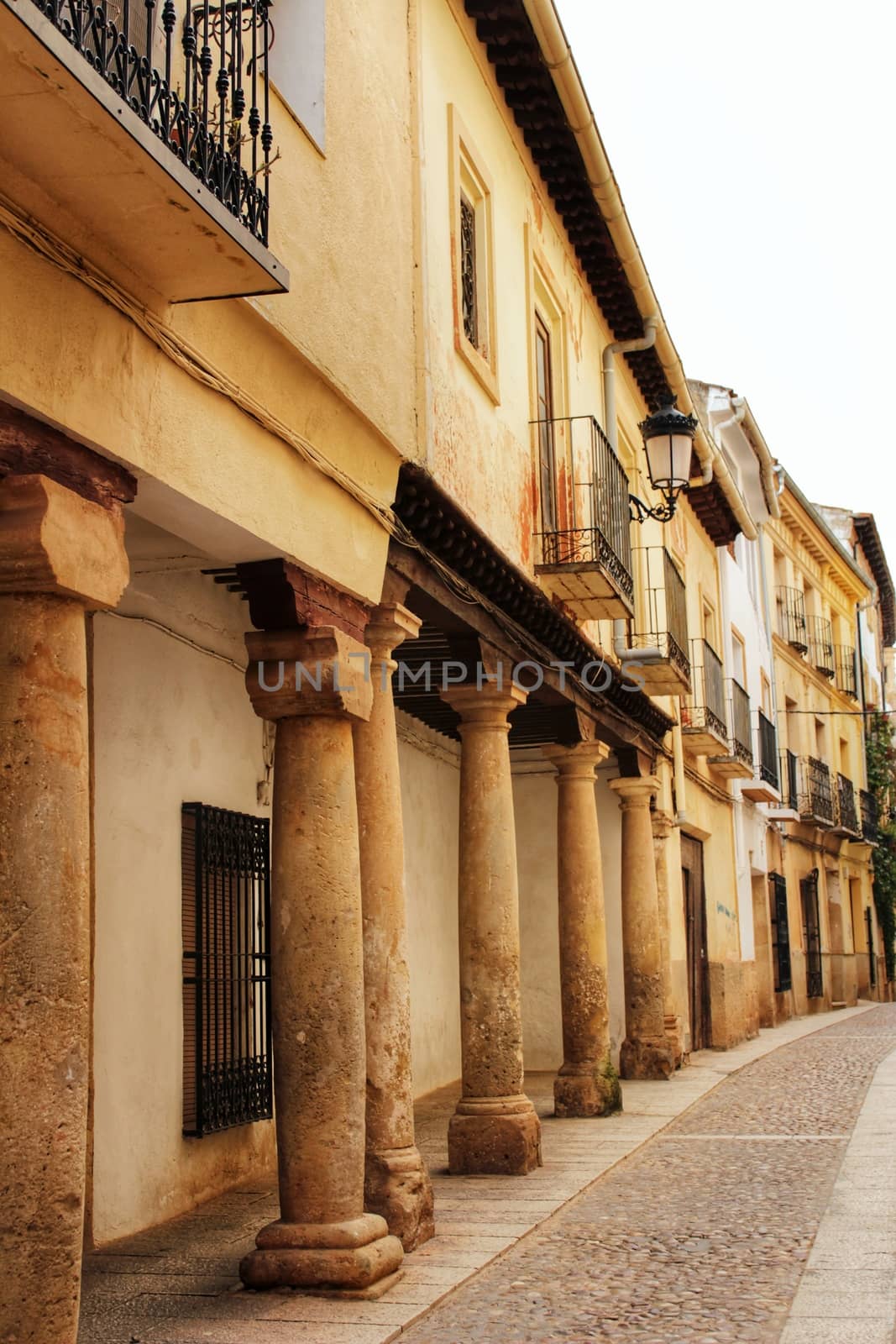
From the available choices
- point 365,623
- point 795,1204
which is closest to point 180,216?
point 365,623

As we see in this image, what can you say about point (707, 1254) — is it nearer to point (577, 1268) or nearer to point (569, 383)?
point (577, 1268)

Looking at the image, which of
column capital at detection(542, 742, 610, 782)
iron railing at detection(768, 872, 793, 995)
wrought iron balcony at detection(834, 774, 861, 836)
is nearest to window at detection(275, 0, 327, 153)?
column capital at detection(542, 742, 610, 782)

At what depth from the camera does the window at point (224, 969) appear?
843 centimetres

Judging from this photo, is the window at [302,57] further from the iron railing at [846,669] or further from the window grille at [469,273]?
the iron railing at [846,669]

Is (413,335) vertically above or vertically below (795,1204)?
above

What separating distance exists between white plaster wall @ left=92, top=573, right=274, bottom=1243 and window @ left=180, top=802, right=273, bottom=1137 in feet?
0.39

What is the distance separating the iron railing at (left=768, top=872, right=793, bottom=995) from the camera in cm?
2489

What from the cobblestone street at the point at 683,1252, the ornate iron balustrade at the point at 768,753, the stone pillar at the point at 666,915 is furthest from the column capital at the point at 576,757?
the ornate iron balustrade at the point at 768,753

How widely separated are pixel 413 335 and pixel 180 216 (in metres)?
3.47

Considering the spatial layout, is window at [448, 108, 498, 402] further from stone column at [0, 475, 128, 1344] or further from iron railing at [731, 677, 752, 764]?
iron railing at [731, 677, 752, 764]

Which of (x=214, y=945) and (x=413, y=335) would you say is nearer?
(x=413, y=335)

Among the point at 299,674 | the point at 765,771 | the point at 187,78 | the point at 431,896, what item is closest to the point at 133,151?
the point at 187,78

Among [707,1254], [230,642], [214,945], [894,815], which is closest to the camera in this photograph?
[707,1254]

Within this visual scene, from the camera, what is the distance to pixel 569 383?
1208 cm
